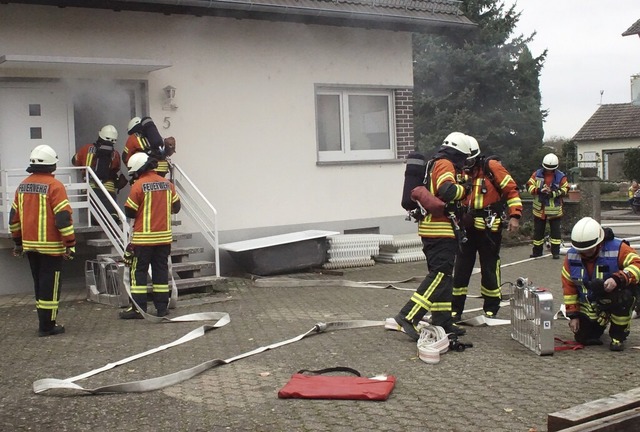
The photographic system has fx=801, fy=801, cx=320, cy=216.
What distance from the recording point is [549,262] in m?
13.1

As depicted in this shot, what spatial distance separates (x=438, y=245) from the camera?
7102mm

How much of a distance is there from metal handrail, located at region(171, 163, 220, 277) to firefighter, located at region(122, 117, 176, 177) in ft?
1.56

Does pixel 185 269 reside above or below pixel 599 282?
below

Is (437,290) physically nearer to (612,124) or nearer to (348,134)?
(348,134)

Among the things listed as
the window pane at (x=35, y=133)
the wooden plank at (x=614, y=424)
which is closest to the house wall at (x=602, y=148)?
the window pane at (x=35, y=133)

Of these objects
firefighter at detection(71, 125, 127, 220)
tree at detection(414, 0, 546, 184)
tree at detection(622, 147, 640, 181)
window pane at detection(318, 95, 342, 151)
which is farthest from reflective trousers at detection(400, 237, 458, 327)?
tree at detection(622, 147, 640, 181)

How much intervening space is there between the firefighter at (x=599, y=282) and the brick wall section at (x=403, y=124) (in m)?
7.49

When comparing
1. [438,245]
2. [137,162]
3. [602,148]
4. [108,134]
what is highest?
[602,148]

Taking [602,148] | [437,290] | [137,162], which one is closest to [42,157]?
[137,162]

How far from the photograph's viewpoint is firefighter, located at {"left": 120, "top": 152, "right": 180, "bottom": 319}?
345 inches

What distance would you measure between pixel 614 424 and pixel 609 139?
45.4m

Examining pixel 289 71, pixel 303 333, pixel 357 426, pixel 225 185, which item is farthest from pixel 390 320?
pixel 289 71

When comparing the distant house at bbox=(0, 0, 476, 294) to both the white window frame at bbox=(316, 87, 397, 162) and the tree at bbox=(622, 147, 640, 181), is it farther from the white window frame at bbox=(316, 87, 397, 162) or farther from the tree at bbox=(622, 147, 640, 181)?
the tree at bbox=(622, 147, 640, 181)

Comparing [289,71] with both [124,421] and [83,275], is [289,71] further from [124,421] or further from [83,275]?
[124,421]
